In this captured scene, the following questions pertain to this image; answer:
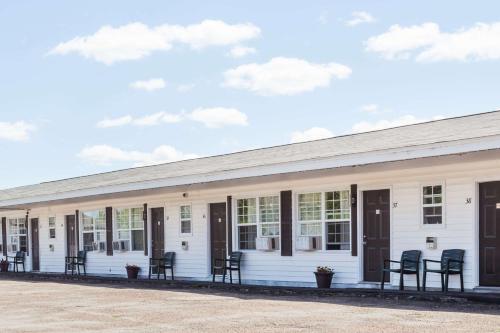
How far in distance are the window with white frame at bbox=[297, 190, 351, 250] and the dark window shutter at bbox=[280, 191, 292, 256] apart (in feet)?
0.77

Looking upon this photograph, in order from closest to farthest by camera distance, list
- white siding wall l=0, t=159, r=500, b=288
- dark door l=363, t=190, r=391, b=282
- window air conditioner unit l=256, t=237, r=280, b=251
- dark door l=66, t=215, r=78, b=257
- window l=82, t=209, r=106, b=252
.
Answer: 1. white siding wall l=0, t=159, r=500, b=288
2. dark door l=363, t=190, r=391, b=282
3. window air conditioner unit l=256, t=237, r=280, b=251
4. window l=82, t=209, r=106, b=252
5. dark door l=66, t=215, r=78, b=257

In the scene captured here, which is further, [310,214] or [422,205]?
[310,214]

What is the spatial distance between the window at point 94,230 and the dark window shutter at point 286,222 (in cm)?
803

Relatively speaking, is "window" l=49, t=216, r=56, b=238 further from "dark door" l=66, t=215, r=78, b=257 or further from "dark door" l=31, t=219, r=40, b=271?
"dark door" l=31, t=219, r=40, b=271

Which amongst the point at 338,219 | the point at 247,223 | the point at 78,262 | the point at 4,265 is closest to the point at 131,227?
the point at 78,262

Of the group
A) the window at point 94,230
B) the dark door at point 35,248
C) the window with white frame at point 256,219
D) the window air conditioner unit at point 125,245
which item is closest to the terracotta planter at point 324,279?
the window with white frame at point 256,219

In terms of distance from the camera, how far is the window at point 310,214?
618 inches

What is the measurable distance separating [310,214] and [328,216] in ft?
1.72

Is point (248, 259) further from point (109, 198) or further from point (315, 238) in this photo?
point (109, 198)

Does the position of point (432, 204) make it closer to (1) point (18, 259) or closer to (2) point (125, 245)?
(2) point (125, 245)

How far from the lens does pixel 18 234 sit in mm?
27312

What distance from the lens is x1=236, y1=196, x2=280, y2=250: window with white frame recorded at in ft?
54.7

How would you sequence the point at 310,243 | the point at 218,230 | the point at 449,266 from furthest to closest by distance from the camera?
the point at 218,230 → the point at 310,243 → the point at 449,266

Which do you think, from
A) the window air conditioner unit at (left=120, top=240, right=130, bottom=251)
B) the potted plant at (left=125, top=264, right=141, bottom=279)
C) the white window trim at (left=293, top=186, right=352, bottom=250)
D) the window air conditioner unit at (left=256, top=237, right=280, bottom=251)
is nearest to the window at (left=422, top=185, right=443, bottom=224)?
the white window trim at (left=293, top=186, right=352, bottom=250)
